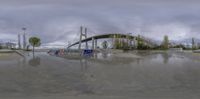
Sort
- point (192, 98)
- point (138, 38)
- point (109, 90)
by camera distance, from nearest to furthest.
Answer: point (192, 98) → point (109, 90) → point (138, 38)

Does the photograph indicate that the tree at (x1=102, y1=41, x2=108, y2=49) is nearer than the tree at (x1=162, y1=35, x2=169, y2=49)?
No

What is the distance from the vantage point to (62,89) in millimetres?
10094

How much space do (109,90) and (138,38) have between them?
97.4 m

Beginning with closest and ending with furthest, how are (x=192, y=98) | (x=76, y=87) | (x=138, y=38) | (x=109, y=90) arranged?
(x=192, y=98) < (x=109, y=90) < (x=76, y=87) < (x=138, y=38)

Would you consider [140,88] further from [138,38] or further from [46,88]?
[138,38]

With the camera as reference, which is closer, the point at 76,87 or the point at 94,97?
the point at 94,97

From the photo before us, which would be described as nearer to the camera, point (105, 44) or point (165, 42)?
point (165, 42)

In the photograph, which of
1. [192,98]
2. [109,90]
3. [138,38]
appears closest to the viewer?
[192,98]

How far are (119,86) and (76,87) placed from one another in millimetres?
1433

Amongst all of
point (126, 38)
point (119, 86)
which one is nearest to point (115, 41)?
point (126, 38)

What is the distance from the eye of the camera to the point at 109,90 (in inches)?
389

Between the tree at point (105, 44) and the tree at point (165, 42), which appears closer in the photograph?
the tree at point (165, 42)

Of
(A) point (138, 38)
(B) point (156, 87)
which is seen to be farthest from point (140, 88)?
(A) point (138, 38)

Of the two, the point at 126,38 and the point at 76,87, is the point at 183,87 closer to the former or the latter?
the point at 76,87
